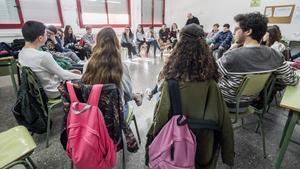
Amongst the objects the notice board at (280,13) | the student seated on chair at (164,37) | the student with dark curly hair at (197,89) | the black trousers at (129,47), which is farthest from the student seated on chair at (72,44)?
the notice board at (280,13)

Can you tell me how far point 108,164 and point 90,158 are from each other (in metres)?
0.16

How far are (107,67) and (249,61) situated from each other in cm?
109

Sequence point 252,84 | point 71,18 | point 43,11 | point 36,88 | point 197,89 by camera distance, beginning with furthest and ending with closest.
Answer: point 71,18 < point 43,11 < point 36,88 < point 252,84 < point 197,89

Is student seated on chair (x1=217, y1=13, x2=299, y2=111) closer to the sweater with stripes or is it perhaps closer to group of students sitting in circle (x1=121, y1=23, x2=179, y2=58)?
the sweater with stripes

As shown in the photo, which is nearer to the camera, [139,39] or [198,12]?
[139,39]

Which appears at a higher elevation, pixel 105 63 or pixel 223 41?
pixel 105 63

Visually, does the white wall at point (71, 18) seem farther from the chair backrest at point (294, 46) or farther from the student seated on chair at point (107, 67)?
the chair backrest at point (294, 46)

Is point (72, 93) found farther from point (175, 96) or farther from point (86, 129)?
point (175, 96)

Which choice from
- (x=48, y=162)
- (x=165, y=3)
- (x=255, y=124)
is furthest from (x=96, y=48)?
(x=165, y=3)

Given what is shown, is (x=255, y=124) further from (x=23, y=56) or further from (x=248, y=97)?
(x=23, y=56)

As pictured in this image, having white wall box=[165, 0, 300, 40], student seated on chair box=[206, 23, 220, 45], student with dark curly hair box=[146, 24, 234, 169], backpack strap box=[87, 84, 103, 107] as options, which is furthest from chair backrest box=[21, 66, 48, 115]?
white wall box=[165, 0, 300, 40]

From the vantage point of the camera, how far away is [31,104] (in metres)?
1.49

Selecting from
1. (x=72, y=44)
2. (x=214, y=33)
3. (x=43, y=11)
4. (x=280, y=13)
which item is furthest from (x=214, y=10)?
(x=43, y=11)

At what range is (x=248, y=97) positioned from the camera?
4.71 feet
